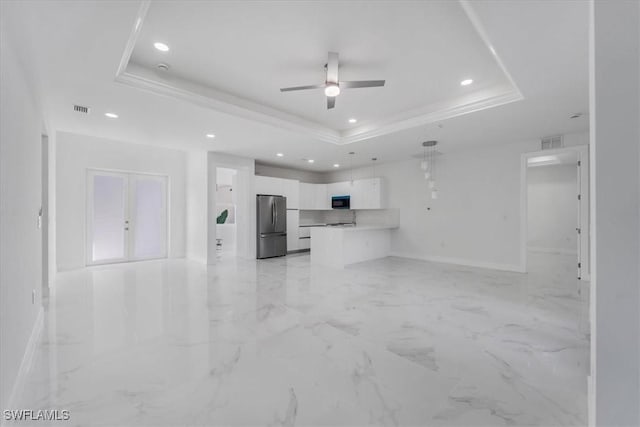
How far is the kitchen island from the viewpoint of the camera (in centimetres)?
595

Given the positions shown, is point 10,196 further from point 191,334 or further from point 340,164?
point 340,164

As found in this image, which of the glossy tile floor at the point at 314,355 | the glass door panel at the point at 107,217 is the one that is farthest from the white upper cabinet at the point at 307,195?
the glass door panel at the point at 107,217

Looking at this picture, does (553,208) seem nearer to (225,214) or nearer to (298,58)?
(298,58)

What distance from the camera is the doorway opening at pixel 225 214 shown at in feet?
28.6

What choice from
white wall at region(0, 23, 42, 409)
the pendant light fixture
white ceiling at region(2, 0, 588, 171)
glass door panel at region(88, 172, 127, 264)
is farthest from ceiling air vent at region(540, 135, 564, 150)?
glass door panel at region(88, 172, 127, 264)

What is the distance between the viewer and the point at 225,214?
953cm

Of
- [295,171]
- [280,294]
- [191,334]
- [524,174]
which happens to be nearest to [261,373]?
[191,334]

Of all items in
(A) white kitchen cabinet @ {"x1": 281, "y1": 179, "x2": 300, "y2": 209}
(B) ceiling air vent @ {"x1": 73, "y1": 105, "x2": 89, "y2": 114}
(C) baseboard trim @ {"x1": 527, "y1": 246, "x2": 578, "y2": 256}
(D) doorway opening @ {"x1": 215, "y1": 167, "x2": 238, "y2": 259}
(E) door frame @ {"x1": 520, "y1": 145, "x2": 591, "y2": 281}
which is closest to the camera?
(B) ceiling air vent @ {"x1": 73, "y1": 105, "x2": 89, "y2": 114}

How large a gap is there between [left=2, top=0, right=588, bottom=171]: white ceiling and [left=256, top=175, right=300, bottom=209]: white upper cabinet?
2520 millimetres

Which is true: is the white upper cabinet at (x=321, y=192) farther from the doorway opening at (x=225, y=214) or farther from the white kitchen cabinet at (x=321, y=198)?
the doorway opening at (x=225, y=214)

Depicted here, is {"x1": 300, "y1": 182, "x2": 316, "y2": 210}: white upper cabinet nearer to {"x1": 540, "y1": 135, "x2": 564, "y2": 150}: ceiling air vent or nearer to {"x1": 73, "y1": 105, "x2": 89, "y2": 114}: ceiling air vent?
{"x1": 73, "y1": 105, "x2": 89, "y2": 114}: ceiling air vent

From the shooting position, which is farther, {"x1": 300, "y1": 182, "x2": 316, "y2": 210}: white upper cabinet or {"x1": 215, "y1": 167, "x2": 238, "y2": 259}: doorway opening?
{"x1": 215, "y1": 167, "x2": 238, "y2": 259}: doorway opening

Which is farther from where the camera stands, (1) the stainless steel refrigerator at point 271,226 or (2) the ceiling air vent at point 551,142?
(1) the stainless steel refrigerator at point 271,226

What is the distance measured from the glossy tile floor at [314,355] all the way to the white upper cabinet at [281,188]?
363 centimetres
